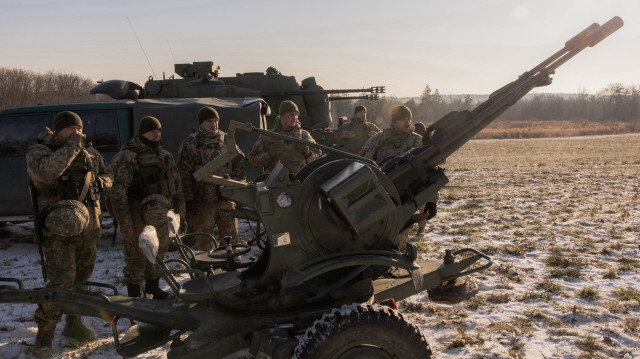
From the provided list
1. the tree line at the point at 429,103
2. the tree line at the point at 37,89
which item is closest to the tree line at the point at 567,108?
the tree line at the point at 429,103

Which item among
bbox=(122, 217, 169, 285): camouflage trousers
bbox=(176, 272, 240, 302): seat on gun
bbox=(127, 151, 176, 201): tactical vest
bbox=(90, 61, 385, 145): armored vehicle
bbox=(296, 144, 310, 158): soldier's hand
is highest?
bbox=(90, 61, 385, 145): armored vehicle

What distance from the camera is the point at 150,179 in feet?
17.5

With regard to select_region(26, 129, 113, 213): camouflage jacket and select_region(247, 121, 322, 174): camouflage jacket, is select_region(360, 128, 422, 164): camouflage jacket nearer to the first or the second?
select_region(247, 121, 322, 174): camouflage jacket

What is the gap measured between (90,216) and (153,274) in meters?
1.15

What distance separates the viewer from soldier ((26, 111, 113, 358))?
13.7ft

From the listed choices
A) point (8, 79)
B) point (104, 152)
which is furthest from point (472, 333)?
point (8, 79)

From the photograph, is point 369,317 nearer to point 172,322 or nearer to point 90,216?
point 172,322

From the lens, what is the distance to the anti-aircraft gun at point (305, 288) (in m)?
3.10

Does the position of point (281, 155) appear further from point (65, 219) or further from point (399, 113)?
point (65, 219)

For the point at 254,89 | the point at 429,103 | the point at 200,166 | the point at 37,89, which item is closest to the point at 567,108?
the point at 429,103

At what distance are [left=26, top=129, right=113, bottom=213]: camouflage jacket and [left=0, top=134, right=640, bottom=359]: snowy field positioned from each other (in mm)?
1334

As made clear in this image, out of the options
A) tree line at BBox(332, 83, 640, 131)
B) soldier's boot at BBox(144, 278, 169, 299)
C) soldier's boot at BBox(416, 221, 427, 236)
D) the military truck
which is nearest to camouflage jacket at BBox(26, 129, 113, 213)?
soldier's boot at BBox(144, 278, 169, 299)

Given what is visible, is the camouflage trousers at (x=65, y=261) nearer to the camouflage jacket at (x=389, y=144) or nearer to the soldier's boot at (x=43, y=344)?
the soldier's boot at (x=43, y=344)

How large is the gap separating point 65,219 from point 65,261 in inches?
16.9
